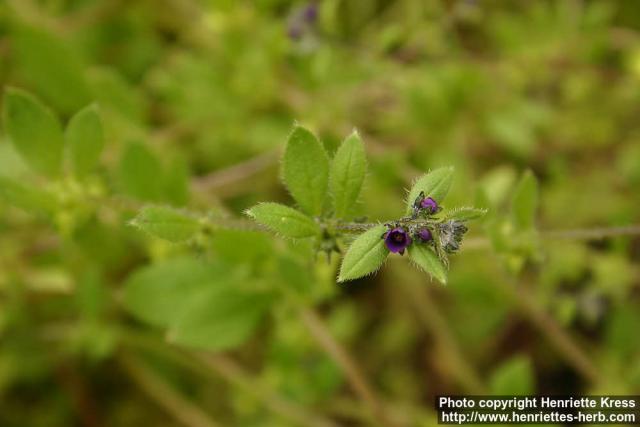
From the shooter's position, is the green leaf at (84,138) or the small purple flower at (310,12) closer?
the green leaf at (84,138)

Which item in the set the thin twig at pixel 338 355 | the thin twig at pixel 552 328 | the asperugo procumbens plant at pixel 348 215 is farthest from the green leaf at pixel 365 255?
the thin twig at pixel 552 328

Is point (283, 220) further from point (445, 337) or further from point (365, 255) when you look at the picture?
point (445, 337)

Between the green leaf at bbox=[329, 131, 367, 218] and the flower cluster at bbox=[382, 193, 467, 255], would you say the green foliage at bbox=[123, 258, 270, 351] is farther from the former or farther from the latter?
the flower cluster at bbox=[382, 193, 467, 255]

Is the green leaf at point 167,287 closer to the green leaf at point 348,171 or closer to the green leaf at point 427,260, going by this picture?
the green leaf at point 348,171

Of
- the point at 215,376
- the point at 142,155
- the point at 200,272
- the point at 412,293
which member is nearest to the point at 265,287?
the point at 200,272

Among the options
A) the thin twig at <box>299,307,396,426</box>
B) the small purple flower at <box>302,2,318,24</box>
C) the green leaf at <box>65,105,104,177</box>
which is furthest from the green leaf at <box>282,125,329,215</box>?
the small purple flower at <box>302,2,318,24</box>

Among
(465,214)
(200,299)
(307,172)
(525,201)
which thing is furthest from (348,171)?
(200,299)
